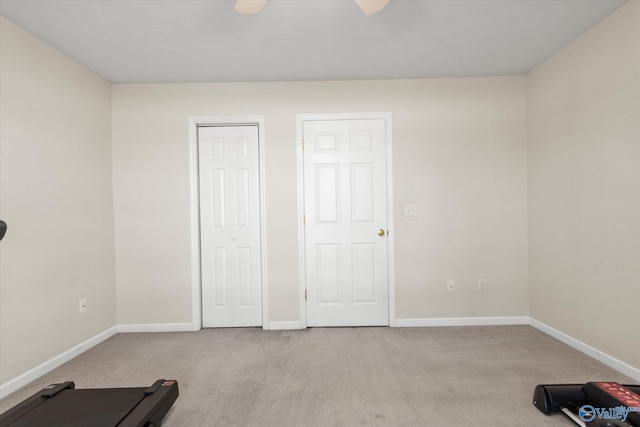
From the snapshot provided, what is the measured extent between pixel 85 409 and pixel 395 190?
9.66 ft

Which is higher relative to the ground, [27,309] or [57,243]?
[57,243]

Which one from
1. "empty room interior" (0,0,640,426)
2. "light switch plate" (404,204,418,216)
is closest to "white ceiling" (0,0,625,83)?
"empty room interior" (0,0,640,426)

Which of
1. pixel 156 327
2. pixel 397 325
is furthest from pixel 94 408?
pixel 397 325

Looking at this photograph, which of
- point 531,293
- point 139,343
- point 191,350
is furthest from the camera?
point 531,293

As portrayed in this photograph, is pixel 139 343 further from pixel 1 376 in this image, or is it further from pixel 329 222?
pixel 329 222

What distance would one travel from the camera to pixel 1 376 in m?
2.25

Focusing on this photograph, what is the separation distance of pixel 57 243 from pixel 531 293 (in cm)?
444

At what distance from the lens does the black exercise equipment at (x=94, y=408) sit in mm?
1669

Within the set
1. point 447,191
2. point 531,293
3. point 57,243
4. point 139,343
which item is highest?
point 447,191

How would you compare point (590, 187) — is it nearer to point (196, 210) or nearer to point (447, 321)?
point (447, 321)

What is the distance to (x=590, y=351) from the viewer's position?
2660 mm

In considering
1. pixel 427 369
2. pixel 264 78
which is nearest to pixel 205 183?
pixel 264 78

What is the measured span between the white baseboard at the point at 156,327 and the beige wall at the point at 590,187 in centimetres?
353

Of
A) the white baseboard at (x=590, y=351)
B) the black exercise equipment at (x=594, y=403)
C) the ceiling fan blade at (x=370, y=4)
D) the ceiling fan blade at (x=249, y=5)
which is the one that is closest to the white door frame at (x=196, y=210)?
the ceiling fan blade at (x=249, y=5)
